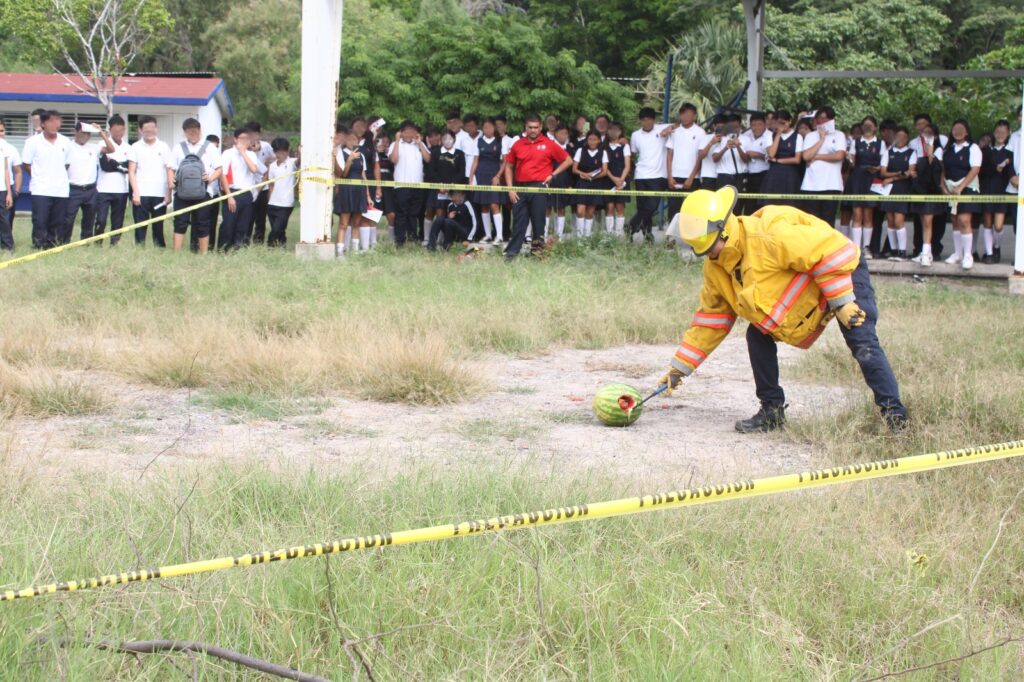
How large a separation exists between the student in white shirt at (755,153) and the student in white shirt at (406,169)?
4158 millimetres

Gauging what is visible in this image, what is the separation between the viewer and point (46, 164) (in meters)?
14.5

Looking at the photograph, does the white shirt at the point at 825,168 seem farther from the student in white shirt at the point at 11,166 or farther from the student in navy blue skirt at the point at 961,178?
the student in white shirt at the point at 11,166

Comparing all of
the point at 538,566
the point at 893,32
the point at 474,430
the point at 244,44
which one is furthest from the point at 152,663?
the point at 244,44

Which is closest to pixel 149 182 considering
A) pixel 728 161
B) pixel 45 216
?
pixel 45 216

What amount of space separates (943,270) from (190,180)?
898 cm

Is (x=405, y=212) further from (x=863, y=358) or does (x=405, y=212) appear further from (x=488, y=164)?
(x=863, y=358)

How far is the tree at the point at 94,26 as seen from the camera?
28469 mm

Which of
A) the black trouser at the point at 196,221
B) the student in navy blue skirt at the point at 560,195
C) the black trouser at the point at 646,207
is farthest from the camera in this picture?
the student in navy blue skirt at the point at 560,195

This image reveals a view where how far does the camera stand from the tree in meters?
28.5

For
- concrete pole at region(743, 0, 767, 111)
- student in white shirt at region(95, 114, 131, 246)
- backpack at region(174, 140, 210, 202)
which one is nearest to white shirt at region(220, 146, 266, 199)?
backpack at region(174, 140, 210, 202)

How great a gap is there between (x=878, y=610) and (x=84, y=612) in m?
2.54

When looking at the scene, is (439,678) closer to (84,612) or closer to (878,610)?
(84,612)

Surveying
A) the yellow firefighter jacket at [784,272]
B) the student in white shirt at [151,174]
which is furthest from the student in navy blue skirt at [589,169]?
the yellow firefighter jacket at [784,272]

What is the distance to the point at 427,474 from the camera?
511 centimetres
